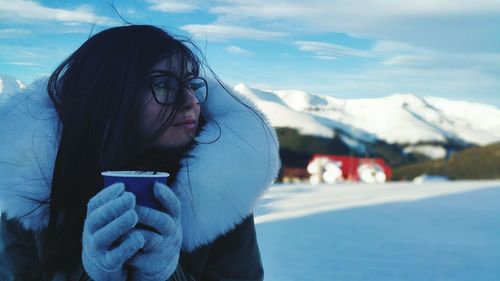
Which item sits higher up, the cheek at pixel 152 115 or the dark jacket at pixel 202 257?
the cheek at pixel 152 115

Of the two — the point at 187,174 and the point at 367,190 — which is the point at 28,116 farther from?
the point at 367,190

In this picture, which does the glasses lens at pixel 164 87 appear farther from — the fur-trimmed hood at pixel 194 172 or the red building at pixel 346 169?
the red building at pixel 346 169

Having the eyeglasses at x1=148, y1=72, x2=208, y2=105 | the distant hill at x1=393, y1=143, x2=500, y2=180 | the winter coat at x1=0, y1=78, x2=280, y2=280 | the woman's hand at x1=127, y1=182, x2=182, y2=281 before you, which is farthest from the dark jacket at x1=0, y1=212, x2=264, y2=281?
the distant hill at x1=393, y1=143, x2=500, y2=180

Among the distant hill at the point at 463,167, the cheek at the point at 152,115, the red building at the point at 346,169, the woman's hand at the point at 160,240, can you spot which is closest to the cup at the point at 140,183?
the woman's hand at the point at 160,240

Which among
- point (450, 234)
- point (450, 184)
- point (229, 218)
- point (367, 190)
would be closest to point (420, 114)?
point (450, 184)

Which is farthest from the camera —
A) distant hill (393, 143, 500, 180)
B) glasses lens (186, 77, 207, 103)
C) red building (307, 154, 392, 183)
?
distant hill (393, 143, 500, 180)

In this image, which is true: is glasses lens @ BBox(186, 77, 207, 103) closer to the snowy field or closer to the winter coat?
A: the winter coat

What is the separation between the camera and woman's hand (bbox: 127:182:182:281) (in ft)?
2.68

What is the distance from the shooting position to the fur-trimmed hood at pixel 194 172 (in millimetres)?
1077

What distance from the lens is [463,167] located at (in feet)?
20.4

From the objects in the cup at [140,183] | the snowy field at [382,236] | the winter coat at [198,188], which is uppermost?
the cup at [140,183]

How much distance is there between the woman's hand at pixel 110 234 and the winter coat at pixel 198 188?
0.23 meters

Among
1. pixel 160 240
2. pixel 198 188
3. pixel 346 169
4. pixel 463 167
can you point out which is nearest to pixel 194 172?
pixel 198 188

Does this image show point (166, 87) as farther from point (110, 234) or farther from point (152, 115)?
point (110, 234)
